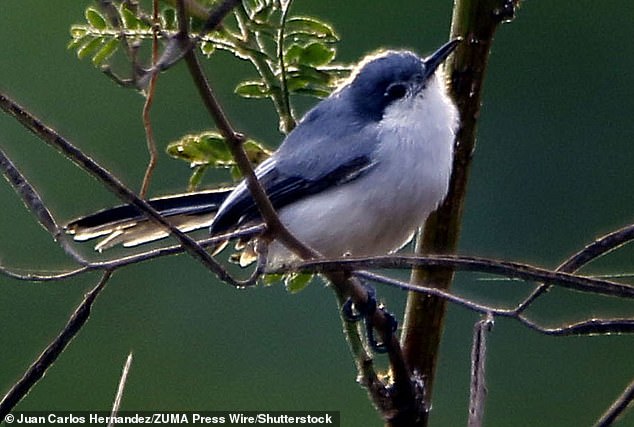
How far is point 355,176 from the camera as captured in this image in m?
2.50

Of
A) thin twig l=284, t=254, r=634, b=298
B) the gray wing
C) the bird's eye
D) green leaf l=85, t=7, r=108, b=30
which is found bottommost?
the gray wing

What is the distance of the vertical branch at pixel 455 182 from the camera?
1688 mm

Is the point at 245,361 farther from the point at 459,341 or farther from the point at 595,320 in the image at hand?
the point at 595,320

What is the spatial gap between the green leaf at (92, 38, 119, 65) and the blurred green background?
8.49 ft

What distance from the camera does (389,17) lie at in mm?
5738

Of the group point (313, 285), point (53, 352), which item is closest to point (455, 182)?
point (53, 352)

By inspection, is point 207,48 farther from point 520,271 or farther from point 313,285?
point 313,285

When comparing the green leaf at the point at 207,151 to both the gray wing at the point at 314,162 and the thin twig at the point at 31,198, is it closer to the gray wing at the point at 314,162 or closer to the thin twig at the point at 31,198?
the gray wing at the point at 314,162

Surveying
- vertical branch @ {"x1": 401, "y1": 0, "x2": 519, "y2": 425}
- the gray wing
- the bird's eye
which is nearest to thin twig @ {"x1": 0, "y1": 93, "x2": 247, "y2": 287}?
vertical branch @ {"x1": 401, "y1": 0, "x2": 519, "y2": 425}

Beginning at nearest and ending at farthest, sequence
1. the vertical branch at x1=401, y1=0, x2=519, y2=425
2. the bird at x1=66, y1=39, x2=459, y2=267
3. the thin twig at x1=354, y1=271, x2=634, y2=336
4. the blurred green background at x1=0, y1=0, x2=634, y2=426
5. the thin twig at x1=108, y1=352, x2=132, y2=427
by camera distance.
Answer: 1. the thin twig at x1=354, y1=271, x2=634, y2=336
2. the thin twig at x1=108, y1=352, x2=132, y2=427
3. the vertical branch at x1=401, y1=0, x2=519, y2=425
4. the bird at x1=66, y1=39, x2=459, y2=267
5. the blurred green background at x1=0, y1=0, x2=634, y2=426

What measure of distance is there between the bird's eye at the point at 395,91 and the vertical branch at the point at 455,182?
76cm

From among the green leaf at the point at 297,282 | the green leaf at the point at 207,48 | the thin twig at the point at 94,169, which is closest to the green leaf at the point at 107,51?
the green leaf at the point at 207,48

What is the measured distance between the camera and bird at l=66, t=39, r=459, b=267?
2.34m

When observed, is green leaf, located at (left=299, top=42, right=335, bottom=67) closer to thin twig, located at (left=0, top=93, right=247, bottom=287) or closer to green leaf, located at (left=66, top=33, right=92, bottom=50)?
green leaf, located at (left=66, top=33, right=92, bottom=50)
